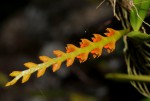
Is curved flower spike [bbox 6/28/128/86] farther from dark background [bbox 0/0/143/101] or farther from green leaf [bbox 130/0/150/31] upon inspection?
dark background [bbox 0/0/143/101]

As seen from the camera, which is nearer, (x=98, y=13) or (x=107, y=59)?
(x=107, y=59)

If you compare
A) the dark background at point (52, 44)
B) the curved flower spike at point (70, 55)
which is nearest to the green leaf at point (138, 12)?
the curved flower spike at point (70, 55)

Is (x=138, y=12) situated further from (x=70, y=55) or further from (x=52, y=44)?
(x=52, y=44)

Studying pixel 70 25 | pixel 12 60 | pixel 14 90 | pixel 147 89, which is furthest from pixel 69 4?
pixel 147 89

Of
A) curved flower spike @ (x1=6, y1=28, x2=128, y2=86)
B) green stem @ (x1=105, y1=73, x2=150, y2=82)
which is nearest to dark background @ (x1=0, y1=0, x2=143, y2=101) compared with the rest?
green stem @ (x1=105, y1=73, x2=150, y2=82)

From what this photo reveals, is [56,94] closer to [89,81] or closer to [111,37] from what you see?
[89,81]

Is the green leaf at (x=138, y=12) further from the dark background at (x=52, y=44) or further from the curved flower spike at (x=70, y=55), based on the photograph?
the dark background at (x=52, y=44)

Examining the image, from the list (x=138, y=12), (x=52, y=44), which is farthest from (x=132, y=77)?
(x=52, y=44)
